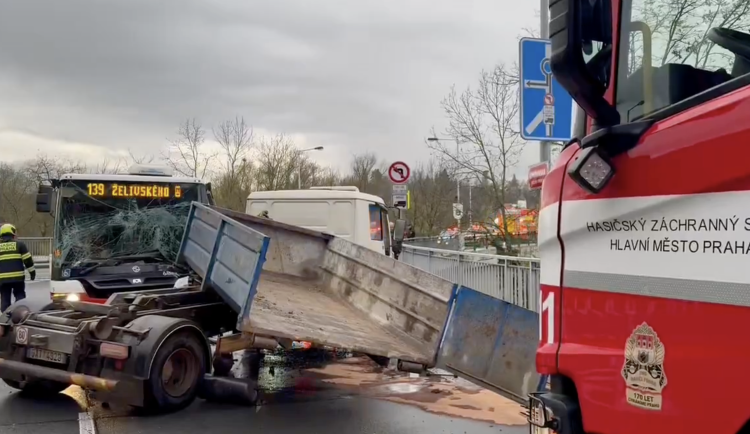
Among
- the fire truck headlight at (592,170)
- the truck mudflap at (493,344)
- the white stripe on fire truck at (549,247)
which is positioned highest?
the fire truck headlight at (592,170)

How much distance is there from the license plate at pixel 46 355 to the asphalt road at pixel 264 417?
1.48 feet

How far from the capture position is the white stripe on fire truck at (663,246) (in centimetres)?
178

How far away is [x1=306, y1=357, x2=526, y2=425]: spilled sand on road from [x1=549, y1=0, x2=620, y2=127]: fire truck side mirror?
4183 millimetres

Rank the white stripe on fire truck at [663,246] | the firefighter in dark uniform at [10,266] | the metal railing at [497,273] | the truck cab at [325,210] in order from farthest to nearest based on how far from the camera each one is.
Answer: the firefighter in dark uniform at [10,266] → the truck cab at [325,210] → the metal railing at [497,273] → the white stripe on fire truck at [663,246]

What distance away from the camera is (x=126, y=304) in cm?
646

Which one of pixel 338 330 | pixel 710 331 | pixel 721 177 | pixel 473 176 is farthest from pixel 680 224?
pixel 473 176

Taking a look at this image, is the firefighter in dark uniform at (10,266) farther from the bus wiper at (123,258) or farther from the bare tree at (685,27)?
the bare tree at (685,27)

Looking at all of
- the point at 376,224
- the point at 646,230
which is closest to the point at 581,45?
the point at 646,230

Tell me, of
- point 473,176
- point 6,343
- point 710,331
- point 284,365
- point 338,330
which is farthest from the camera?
point 473,176

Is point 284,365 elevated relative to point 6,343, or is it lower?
lower

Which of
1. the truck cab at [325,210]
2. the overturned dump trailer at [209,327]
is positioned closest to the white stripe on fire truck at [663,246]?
the overturned dump trailer at [209,327]

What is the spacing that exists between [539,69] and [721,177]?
5.99 m

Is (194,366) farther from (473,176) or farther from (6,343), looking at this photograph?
(473,176)

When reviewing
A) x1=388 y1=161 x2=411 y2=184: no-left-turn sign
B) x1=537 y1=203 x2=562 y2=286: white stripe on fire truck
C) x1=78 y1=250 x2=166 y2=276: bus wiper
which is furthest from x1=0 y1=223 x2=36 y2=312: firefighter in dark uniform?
x1=537 y1=203 x2=562 y2=286: white stripe on fire truck
